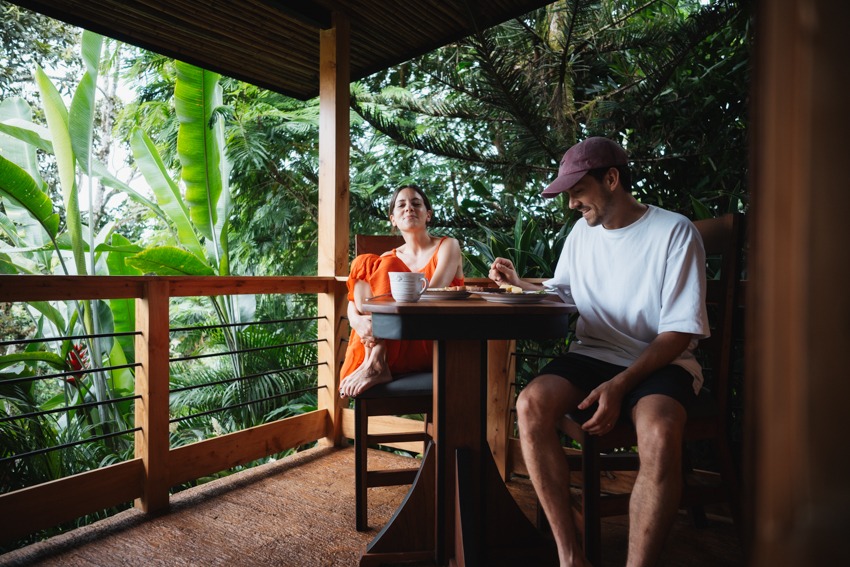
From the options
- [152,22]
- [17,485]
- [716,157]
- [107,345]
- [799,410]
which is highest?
[152,22]

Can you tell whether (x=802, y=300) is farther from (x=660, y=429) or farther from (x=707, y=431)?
(x=707, y=431)

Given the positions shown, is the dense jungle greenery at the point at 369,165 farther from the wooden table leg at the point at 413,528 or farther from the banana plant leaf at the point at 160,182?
the wooden table leg at the point at 413,528

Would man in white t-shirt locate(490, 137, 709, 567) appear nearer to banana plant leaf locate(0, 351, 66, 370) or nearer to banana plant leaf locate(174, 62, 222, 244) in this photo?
banana plant leaf locate(0, 351, 66, 370)

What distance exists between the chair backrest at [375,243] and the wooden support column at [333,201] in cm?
62

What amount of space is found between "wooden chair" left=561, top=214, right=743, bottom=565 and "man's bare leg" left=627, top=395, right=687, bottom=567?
0.42 feet

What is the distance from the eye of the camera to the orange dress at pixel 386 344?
210cm

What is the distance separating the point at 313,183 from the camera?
617cm

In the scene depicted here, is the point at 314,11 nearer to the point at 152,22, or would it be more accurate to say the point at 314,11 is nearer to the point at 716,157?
the point at 152,22

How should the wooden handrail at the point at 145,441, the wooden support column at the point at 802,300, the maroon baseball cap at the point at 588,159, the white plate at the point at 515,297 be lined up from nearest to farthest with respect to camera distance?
1. the wooden support column at the point at 802,300
2. the white plate at the point at 515,297
3. the maroon baseball cap at the point at 588,159
4. the wooden handrail at the point at 145,441

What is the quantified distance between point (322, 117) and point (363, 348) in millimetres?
1645

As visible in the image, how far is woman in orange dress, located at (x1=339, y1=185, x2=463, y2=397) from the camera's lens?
1971 millimetres

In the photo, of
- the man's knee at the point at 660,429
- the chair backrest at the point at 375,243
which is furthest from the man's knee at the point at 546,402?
the chair backrest at the point at 375,243

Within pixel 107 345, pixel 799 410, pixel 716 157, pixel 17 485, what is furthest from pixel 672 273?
pixel 107 345

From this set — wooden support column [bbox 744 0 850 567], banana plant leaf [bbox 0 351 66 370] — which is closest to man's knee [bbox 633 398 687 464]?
wooden support column [bbox 744 0 850 567]
